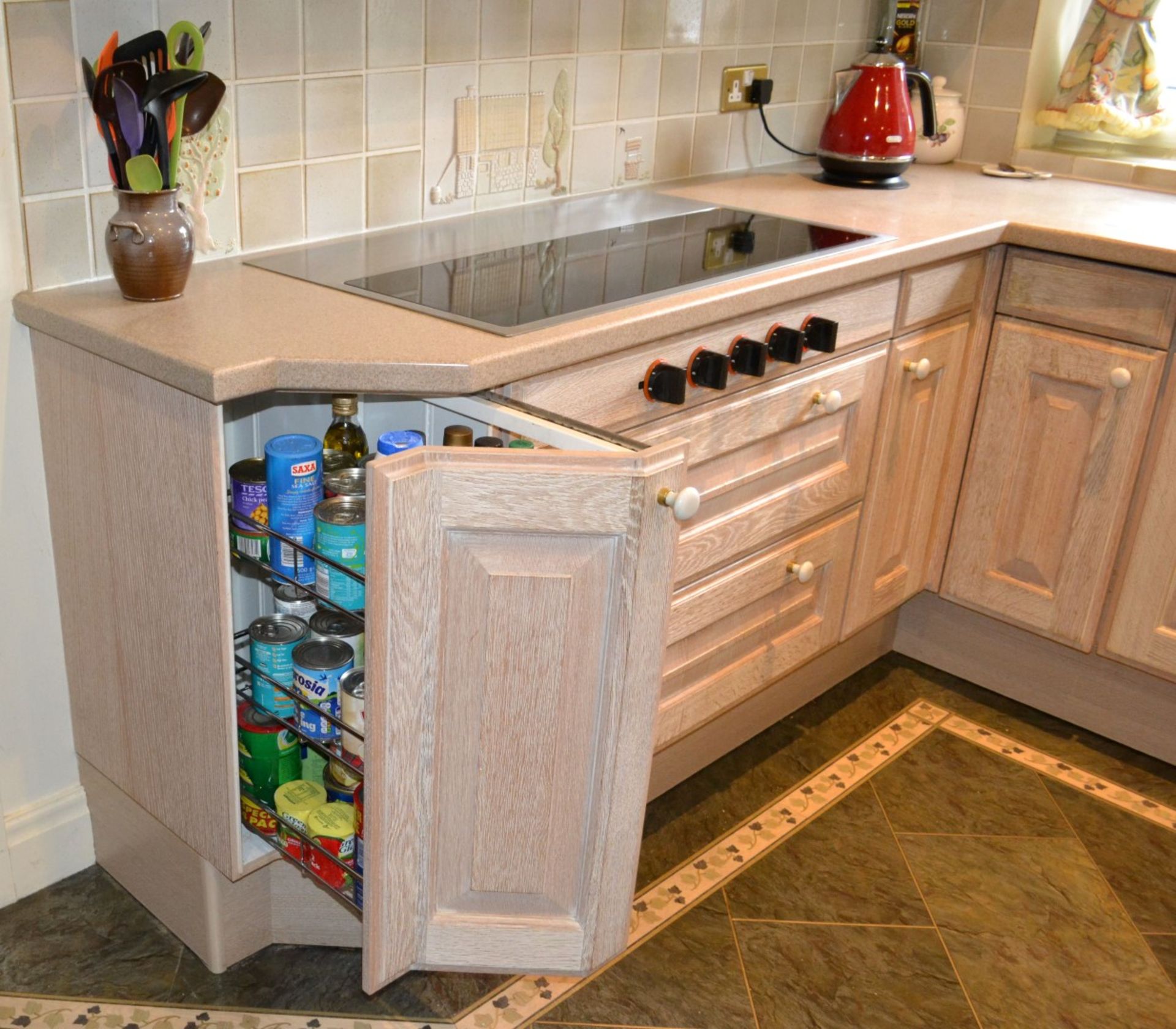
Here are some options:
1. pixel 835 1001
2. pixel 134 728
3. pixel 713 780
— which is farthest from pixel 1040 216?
pixel 134 728

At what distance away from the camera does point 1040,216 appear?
2.11 metres

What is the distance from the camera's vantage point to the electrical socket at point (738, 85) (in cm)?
229

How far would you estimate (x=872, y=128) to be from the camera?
2230mm

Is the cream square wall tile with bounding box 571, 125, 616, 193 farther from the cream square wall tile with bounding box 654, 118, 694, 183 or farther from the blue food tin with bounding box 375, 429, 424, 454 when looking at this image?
the blue food tin with bounding box 375, 429, 424, 454

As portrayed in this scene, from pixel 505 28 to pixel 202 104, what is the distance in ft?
1.93

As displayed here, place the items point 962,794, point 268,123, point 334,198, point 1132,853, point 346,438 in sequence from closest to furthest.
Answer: point 346,438 → point 268,123 → point 334,198 → point 1132,853 → point 962,794

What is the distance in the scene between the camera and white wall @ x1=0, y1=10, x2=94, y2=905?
145cm

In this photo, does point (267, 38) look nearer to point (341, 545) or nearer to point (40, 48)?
point (40, 48)

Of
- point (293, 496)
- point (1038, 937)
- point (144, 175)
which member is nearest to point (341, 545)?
point (293, 496)

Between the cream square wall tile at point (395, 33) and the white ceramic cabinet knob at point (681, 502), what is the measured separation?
904mm

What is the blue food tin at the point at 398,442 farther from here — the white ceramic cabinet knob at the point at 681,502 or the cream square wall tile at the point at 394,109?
the cream square wall tile at the point at 394,109

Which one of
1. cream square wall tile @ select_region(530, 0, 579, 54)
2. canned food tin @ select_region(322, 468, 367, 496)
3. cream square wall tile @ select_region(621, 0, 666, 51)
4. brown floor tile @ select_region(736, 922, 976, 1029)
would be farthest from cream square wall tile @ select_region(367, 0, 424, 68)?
brown floor tile @ select_region(736, 922, 976, 1029)

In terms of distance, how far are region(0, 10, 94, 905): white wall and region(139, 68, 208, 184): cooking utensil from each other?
6.7 inches

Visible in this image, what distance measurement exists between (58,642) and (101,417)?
395 millimetres
